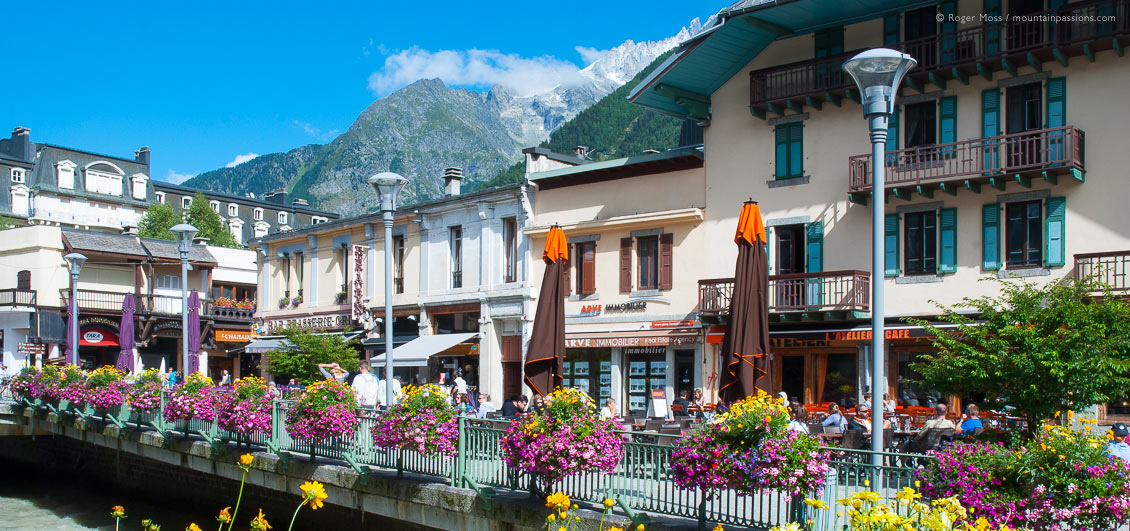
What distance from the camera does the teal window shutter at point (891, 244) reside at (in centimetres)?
2464

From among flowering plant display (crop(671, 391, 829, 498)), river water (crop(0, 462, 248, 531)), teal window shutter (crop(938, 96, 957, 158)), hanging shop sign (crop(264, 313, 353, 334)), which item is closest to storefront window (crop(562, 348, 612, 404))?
hanging shop sign (crop(264, 313, 353, 334))

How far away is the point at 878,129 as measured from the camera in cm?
1141

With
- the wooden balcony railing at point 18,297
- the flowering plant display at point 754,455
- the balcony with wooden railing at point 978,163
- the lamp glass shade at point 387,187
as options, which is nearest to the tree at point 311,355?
the wooden balcony railing at point 18,297

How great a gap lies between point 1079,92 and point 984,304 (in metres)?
7.59

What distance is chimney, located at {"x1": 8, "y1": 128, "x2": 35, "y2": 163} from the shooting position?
79.4m

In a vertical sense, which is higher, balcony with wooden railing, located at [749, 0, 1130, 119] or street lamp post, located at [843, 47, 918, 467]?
balcony with wooden railing, located at [749, 0, 1130, 119]

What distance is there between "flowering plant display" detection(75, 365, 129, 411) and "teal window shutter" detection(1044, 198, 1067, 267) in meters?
21.7

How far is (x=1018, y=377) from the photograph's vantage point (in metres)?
15.8

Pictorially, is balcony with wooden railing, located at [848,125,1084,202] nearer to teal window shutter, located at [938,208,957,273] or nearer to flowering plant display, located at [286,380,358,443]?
teal window shutter, located at [938,208,957,273]

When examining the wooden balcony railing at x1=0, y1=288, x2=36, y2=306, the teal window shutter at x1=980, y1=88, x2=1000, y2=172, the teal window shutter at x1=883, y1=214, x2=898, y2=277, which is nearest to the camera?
the teal window shutter at x1=980, y1=88, x2=1000, y2=172

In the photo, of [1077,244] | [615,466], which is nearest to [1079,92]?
[1077,244]

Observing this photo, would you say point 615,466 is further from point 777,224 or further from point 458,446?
point 777,224

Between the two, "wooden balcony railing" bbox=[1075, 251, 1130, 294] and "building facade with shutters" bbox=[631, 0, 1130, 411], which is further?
"building facade with shutters" bbox=[631, 0, 1130, 411]

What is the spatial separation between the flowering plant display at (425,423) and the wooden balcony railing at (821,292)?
1174 cm
